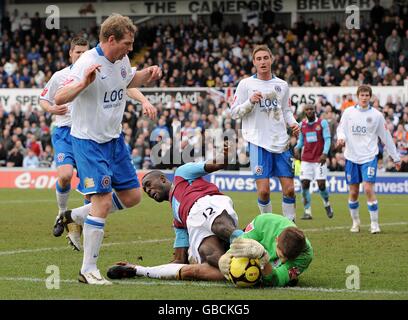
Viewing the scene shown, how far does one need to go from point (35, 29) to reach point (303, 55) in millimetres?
13671

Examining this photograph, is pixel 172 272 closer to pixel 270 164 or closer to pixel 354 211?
pixel 270 164

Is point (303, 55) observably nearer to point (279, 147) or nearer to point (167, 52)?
point (167, 52)

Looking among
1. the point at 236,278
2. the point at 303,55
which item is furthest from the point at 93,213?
the point at 303,55

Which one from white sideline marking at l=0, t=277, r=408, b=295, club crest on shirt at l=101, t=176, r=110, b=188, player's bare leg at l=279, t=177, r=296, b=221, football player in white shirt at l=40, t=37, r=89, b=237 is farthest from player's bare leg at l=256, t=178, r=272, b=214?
club crest on shirt at l=101, t=176, r=110, b=188

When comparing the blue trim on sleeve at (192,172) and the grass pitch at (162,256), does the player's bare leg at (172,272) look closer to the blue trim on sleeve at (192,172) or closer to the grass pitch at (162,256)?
the grass pitch at (162,256)

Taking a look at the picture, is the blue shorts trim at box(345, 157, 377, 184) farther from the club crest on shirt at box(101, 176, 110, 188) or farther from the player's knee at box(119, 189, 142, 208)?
the club crest on shirt at box(101, 176, 110, 188)

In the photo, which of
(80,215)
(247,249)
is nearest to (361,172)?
(80,215)

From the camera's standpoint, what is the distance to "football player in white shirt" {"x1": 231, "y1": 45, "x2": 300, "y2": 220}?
45.0 ft

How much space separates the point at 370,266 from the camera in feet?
35.6

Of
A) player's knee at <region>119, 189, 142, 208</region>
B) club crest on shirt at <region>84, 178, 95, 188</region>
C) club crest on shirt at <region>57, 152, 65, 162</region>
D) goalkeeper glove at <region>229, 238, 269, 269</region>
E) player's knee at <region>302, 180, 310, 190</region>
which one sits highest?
club crest on shirt at <region>84, 178, 95, 188</region>

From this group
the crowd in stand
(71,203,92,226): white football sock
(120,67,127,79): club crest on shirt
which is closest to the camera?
(120,67,127,79): club crest on shirt

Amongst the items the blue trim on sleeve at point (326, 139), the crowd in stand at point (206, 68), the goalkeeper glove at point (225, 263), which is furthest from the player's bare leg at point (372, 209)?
A: the crowd in stand at point (206, 68)

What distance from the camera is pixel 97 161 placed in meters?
9.41

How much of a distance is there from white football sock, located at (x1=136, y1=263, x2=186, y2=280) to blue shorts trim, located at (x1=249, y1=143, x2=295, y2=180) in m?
4.23
